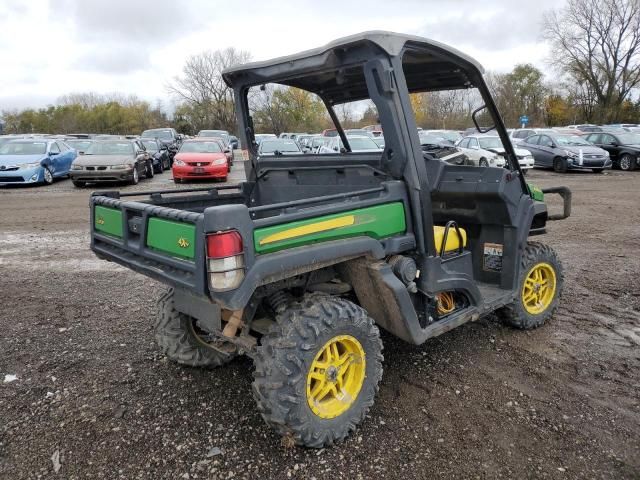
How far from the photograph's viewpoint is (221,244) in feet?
7.63

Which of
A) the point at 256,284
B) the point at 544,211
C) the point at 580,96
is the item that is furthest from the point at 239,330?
the point at 580,96

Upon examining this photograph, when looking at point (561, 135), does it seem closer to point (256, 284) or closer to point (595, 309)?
point (595, 309)

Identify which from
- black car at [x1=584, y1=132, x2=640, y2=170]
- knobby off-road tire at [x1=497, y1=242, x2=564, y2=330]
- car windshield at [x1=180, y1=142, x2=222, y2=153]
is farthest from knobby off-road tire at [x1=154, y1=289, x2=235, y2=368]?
black car at [x1=584, y1=132, x2=640, y2=170]

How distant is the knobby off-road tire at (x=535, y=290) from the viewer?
4.14 meters

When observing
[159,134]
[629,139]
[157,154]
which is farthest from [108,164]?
[629,139]

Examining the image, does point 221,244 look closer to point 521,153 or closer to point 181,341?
point 181,341

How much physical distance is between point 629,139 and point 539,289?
2006 centimetres

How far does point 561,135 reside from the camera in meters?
20.6

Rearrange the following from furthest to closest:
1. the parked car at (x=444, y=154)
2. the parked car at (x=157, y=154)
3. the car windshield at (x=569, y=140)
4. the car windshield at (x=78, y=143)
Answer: the parked car at (x=157, y=154), the car windshield at (x=78, y=143), the car windshield at (x=569, y=140), the parked car at (x=444, y=154)

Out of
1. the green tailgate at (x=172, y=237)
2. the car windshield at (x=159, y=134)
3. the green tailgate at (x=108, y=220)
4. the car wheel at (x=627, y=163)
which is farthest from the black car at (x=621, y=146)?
the green tailgate at (x=172, y=237)

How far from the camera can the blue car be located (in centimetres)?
1519

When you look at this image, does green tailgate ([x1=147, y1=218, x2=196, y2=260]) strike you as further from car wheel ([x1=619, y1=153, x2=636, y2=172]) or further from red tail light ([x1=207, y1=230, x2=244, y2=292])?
car wheel ([x1=619, y1=153, x2=636, y2=172])

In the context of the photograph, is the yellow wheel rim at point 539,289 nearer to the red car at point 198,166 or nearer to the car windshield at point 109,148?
the red car at point 198,166

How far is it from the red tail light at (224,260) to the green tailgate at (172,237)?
0.53ft
